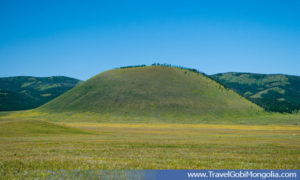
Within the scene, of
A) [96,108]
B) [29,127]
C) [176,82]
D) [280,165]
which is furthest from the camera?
[176,82]

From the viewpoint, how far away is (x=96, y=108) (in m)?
158

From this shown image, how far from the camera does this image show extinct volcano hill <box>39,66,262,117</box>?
15638 centimetres

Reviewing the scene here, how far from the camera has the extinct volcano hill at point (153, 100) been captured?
513ft

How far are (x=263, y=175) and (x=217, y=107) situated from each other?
6150 inches

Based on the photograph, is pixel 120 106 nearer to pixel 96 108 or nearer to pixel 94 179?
pixel 96 108

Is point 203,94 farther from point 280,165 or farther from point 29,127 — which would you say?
point 280,165

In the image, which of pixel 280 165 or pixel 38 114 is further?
pixel 38 114

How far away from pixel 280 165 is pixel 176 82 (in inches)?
7133

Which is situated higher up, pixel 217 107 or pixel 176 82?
pixel 176 82

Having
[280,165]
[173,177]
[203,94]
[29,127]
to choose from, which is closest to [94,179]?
[173,177]

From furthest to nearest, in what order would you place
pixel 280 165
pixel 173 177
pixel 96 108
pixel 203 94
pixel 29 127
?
1. pixel 203 94
2. pixel 96 108
3. pixel 29 127
4. pixel 280 165
5. pixel 173 177

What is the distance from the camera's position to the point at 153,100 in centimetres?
17062

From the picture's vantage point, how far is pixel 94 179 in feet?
39.7

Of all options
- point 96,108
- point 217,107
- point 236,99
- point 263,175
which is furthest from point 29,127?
point 236,99
